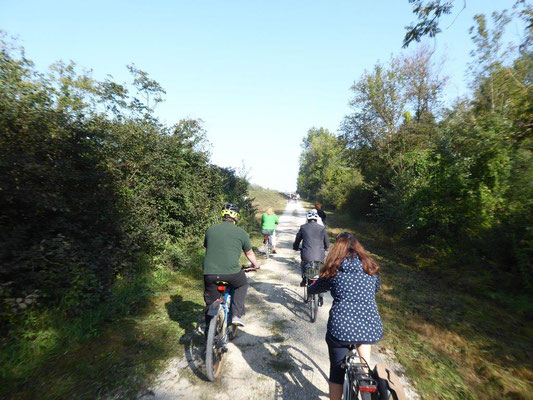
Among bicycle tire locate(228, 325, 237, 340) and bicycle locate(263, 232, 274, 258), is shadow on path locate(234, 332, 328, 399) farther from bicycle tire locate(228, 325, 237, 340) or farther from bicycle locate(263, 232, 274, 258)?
bicycle locate(263, 232, 274, 258)

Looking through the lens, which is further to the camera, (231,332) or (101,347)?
(231,332)

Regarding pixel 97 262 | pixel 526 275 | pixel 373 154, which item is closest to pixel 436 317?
pixel 526 275

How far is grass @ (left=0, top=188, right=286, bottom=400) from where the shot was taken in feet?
10.8

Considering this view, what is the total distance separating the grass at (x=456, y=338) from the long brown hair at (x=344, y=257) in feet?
7.52

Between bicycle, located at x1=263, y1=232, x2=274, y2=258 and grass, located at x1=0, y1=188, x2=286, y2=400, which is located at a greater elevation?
bicycle, located at x1=263, y1=232, x2=274, y2=258

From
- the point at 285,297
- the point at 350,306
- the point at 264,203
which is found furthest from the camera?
the point at 264,203

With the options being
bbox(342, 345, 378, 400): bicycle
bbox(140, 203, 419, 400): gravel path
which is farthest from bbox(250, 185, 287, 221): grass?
bbox(342, 345, 378, 400): bicycle

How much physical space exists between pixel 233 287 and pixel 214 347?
838mm

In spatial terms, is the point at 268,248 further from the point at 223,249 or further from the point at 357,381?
the point at 357,381

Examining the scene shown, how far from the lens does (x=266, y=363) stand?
404 centimetres

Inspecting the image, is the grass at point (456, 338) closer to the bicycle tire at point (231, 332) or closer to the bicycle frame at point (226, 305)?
the bicycle tire at point (231, 332)

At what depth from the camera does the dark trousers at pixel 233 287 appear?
392 cm

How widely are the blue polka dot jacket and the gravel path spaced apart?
1556 millimetres

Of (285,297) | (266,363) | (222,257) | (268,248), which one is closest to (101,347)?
(222,257)
